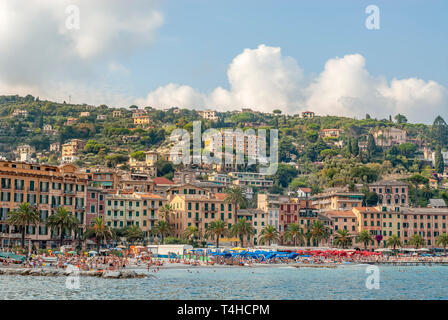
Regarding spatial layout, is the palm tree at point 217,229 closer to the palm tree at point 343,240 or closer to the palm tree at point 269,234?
the palm tree at point 269,234

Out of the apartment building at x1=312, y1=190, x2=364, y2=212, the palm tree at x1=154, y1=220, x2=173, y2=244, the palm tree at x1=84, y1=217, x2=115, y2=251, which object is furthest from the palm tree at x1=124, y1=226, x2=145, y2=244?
the apartment building at x1=312, y1=190, x2=364, y2=212

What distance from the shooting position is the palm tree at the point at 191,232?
4397 inches

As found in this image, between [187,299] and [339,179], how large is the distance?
126854 mm

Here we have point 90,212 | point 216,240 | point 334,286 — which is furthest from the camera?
point 216,240

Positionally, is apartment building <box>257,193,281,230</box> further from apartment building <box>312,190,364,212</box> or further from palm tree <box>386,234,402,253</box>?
apartment building <box>312,190,364,212</box>

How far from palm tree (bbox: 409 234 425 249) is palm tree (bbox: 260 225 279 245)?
3074cm

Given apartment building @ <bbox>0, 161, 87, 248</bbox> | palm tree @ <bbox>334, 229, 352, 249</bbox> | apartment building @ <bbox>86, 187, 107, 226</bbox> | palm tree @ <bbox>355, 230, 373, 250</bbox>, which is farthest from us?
palm tree @ <bbox>334, 229, 352, 249</bbox>

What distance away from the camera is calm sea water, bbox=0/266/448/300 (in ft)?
190

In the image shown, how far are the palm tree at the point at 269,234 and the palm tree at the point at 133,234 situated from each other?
2244 cm

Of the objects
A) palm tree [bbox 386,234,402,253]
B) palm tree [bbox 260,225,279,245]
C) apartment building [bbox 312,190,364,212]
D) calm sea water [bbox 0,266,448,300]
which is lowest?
calm sea water [bbox 0,266,448,300]

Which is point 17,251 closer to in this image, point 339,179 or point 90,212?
point 90,212
